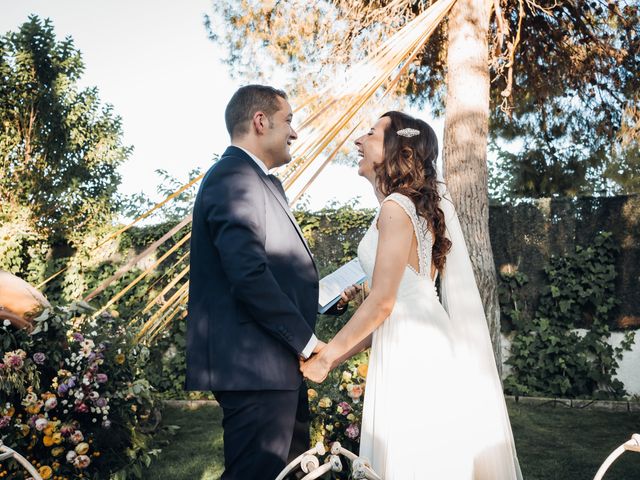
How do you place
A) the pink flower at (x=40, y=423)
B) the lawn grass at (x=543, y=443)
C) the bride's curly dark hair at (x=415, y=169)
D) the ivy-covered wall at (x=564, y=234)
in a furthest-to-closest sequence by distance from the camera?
the ivy-covered wall at (x=564, y=234) < the lawn grass at (x=543, y=443) < the pink flower at (x=40, y=423) < the bride's curly dark hair at (x=415, y=169)

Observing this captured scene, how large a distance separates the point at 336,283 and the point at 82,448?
5.54 ft

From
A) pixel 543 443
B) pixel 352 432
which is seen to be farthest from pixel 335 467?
pixel 543 443

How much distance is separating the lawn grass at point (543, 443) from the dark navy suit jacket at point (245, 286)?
7.50 feet

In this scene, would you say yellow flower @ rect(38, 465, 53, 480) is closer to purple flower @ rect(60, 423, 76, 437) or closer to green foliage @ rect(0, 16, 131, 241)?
purple flower @ rect(60, 423, 76, 437)

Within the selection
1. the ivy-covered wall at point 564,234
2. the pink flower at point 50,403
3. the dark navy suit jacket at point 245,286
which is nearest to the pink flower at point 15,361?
the pink flower at point 50,403

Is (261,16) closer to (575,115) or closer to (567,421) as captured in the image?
(575,115)

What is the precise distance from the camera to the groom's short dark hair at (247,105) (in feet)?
6.93

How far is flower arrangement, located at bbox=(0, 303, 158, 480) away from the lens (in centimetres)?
293

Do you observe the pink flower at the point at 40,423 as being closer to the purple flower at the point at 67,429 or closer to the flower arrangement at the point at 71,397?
the flower arrangement at the point at 71,397

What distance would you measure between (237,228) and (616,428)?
4107 millimetres

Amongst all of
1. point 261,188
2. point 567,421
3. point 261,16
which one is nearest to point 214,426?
point 567,421

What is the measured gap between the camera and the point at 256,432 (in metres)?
1.84

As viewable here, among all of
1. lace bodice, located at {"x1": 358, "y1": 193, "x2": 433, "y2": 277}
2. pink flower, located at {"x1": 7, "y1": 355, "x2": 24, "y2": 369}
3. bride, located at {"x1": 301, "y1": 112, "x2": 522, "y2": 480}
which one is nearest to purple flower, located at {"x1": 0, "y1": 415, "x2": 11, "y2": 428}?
pink flower, located at {"x1": 7, "y1": 355, "x2": 24, "y2": 369}

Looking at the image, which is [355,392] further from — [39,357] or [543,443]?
[543,443]
